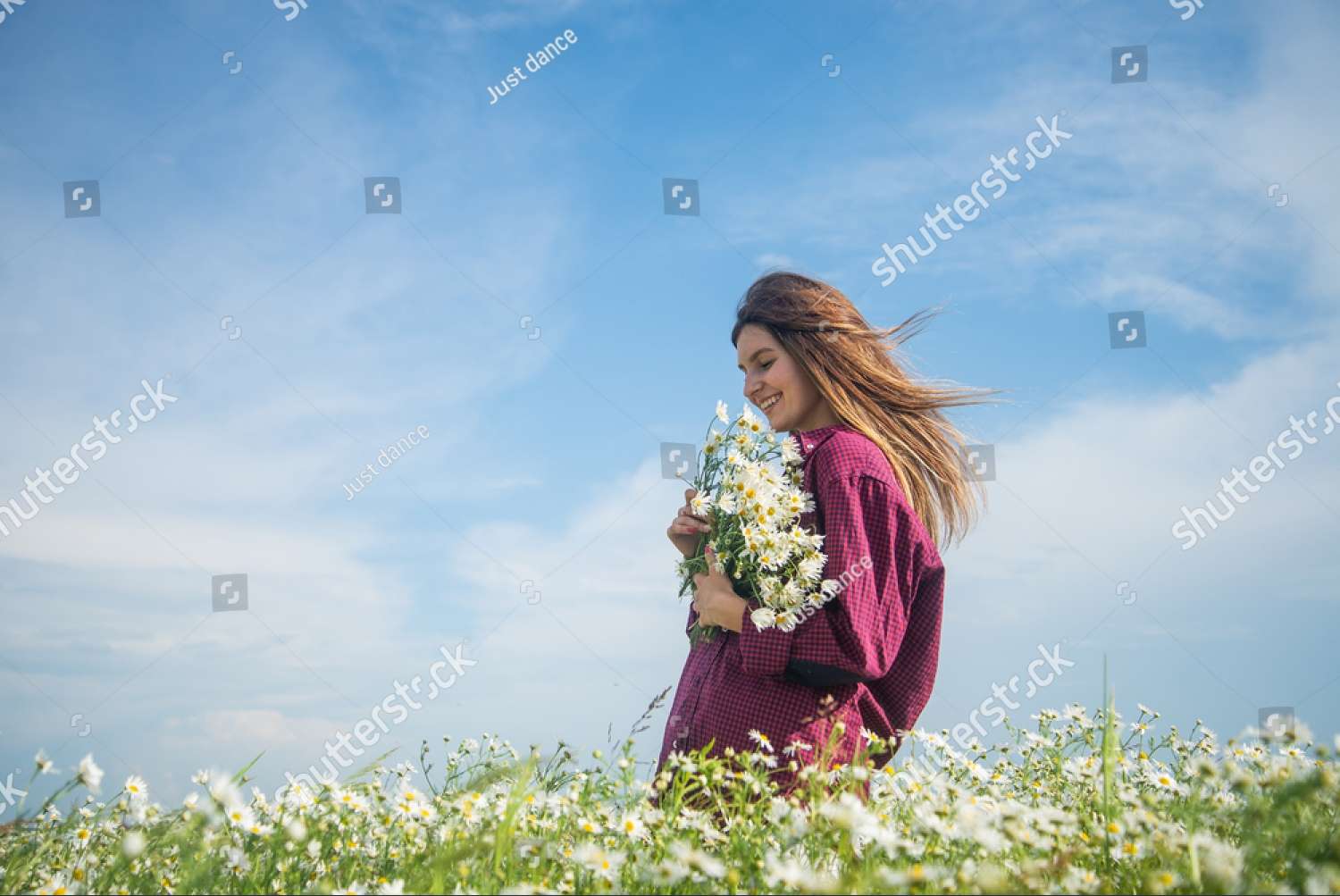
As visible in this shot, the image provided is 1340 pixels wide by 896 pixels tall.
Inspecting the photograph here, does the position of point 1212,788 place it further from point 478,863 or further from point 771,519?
point 478,863

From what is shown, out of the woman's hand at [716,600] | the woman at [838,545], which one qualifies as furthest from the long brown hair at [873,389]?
the woman's hand at [716,600]

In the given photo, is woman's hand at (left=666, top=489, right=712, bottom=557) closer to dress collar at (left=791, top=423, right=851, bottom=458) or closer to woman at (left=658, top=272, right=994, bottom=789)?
woman at (left=658, top=272, right=994, bottom=789)

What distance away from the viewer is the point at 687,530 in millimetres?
4004

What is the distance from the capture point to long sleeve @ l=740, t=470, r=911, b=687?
3.38 m

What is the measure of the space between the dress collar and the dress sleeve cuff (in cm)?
69

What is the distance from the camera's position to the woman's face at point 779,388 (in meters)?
4.26

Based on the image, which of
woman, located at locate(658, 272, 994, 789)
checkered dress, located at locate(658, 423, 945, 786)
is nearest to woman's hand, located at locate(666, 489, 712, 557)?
woman, located at locate(658, 272, 994, 789)

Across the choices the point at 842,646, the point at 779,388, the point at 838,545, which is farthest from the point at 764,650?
the point at 779,388

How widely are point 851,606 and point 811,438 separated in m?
0.79

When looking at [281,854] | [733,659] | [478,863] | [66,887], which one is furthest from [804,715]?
[66,887]

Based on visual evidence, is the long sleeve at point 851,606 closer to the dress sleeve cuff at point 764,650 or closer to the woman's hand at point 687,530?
the dress sleeve cuff at point 764,650

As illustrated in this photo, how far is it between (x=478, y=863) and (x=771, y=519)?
5.08ft

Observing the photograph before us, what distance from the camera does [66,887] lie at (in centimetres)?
260

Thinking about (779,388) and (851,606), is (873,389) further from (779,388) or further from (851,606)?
(851,606)
